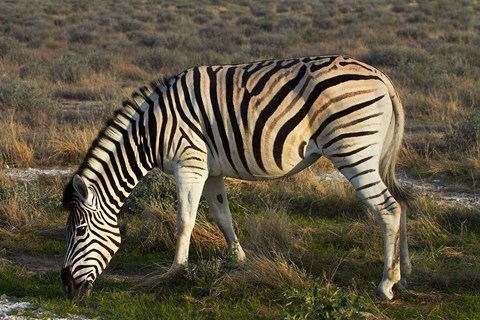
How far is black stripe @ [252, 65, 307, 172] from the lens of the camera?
5461mm

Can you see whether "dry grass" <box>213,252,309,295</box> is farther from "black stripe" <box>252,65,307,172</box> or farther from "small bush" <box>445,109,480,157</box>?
"small bush" <box>445,109,480,157</box>

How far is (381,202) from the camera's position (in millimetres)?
5238

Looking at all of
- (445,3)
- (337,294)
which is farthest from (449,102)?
(445,3)

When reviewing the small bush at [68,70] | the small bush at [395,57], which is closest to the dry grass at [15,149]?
the small bush at [68,70]

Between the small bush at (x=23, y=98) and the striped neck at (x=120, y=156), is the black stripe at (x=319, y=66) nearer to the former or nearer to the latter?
the striped neck at (x=120, y=156)

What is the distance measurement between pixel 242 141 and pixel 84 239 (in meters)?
1.47

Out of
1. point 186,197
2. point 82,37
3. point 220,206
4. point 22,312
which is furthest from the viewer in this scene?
point 82,37

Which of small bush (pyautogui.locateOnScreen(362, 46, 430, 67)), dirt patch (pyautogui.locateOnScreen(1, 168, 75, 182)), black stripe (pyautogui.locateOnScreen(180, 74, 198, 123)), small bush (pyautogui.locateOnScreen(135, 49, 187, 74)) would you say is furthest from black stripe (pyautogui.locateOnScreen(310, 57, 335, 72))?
small bush (pyautogui.locateOnScreen(135, 49, 187, 74))

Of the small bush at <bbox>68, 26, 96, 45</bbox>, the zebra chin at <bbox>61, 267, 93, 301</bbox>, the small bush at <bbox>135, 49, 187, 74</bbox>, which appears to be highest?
the small bush at <bbox>68, 26, 96, 45</bbox>

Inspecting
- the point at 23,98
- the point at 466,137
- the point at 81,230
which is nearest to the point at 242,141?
the point at 81,230

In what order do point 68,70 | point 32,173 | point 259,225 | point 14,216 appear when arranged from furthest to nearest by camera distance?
1. point 68,70
2. point 32,173
3. point 14,216
4. point 259,225

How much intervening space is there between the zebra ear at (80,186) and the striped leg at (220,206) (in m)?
1.16

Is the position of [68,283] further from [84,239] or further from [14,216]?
[14,216]

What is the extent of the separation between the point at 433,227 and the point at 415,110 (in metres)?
6.25
